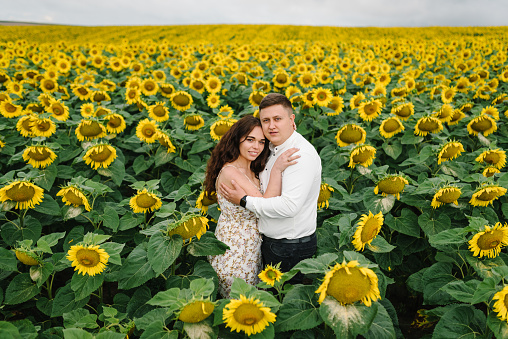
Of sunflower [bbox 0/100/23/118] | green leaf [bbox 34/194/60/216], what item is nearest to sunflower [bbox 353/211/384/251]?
green leaf [bbox 34/194/60/216]

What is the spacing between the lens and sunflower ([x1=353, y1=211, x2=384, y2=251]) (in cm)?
206

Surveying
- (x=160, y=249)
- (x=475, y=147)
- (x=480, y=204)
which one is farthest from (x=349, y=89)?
(x=160, y=249)

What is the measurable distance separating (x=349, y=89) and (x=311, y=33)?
17.7 meters

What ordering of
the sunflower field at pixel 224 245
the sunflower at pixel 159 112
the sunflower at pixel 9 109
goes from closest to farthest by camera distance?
the sunflower field at pixel 224 245
the sunflower at pixel 159 112
the sunflower at pixel 9 109

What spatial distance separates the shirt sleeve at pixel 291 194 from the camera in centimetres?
235

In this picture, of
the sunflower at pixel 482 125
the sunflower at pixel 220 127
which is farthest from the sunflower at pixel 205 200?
the sunflower at pixel 482 125

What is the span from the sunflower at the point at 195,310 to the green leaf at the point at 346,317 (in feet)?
1.67

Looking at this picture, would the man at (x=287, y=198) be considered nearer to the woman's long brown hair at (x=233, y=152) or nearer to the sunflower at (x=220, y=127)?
the woman's long brown hair at (x=233, y=152)

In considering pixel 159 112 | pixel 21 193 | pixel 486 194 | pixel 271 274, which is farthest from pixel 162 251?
pixel 159 112

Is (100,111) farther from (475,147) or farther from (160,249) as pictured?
(475,147)

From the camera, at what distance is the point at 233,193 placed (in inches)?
101

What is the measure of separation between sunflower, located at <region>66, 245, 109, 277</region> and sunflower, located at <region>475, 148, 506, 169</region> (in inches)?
132

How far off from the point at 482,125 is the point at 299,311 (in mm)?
3757

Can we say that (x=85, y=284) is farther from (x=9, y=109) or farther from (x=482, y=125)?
(x=482, y=125)
